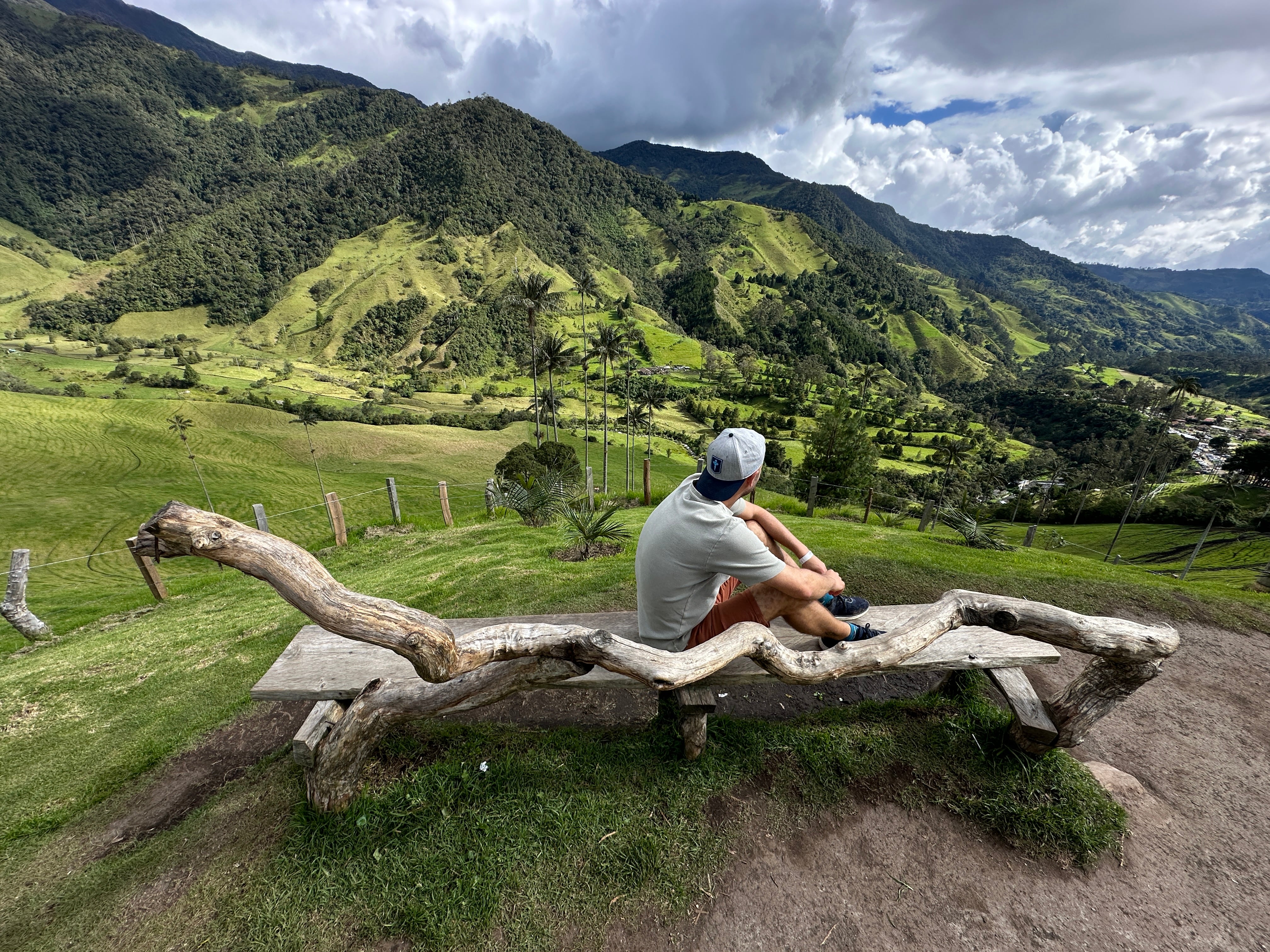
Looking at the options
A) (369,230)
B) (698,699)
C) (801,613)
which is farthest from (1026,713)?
(369,230)

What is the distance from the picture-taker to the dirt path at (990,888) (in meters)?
2.74

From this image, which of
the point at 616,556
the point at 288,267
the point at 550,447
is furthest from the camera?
the point at 288,267

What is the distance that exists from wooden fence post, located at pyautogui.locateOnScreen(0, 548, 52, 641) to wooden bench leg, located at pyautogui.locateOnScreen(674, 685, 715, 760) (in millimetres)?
9877

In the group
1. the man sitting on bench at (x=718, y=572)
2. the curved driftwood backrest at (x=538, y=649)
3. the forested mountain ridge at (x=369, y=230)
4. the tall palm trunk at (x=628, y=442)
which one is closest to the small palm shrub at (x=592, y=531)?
the man sitting on bench at (x=718, y=572)

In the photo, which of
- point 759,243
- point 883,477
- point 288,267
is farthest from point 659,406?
point 759,243

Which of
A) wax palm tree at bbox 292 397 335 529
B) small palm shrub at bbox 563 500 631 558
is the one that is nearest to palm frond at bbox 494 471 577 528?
small palm shrub at bbox 563 500 631 558

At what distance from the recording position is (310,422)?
44.9 m

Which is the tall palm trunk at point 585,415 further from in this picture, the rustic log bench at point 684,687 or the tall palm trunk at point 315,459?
the tall palm trunk at point 315,459

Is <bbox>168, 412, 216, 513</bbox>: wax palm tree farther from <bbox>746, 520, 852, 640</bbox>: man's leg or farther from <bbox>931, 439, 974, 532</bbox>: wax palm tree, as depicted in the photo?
→ <bbox>931, 439, 974, 532</bbox>: wax palm tree

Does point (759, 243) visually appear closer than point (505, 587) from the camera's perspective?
No

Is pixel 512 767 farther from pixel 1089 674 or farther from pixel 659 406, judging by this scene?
pixel 659 406

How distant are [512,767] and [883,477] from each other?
6452cm

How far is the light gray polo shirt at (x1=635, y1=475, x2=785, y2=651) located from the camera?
297 cm

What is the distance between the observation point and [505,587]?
277 inches
